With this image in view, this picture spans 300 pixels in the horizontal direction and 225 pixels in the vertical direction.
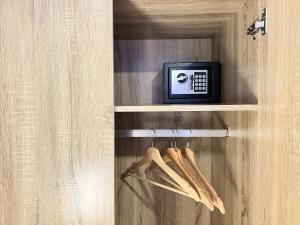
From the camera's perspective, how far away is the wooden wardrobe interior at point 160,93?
1274mm

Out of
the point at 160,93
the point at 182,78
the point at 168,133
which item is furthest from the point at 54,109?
the point at 160,93

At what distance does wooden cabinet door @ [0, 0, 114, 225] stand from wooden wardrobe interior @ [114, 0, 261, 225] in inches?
10.8

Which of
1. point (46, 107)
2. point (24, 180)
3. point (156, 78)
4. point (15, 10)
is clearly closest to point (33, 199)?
point (24, 180)

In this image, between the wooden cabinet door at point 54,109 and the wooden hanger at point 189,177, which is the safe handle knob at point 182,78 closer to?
the wooden hanger at point 189,177

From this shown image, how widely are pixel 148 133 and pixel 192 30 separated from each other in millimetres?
560

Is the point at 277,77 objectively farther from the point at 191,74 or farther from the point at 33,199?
the point at 33,199

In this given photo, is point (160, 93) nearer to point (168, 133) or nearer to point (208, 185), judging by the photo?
point (168, 133)

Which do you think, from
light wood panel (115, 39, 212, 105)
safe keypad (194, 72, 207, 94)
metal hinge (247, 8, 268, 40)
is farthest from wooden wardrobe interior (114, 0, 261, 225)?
metal hinge (247, 8, 268, 40)

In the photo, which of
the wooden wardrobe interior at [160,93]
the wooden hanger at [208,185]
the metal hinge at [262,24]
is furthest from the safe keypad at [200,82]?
the metal hinge at [262,24]

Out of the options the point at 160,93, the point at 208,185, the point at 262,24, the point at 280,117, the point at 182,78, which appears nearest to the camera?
the point at 280,117

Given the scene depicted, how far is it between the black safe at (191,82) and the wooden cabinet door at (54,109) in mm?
448

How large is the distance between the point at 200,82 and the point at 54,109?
0.66 meters

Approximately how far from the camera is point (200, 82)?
143 cm

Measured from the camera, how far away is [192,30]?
1.53m
